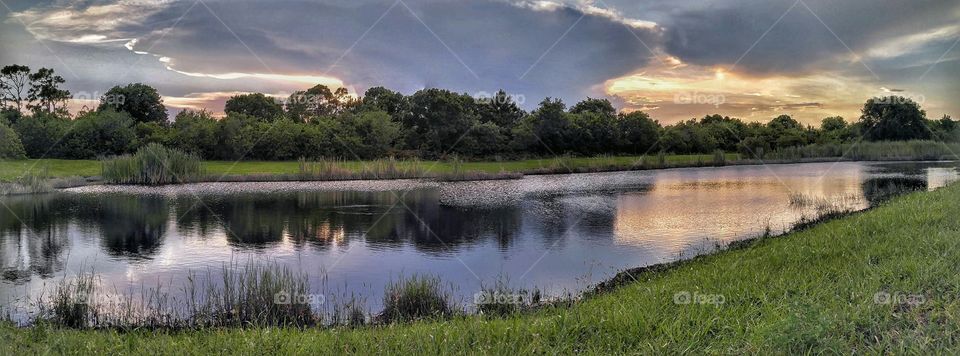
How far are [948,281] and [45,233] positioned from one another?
69.6 feet

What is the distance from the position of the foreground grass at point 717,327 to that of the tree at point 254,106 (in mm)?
66005

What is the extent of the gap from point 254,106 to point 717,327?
2777 inches

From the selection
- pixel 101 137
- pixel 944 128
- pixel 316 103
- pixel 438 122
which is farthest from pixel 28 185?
pixel 944 128

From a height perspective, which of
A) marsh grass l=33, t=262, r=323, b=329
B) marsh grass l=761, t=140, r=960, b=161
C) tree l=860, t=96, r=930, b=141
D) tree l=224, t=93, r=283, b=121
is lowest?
marsh grass l=33, t=262, r=323, b=329

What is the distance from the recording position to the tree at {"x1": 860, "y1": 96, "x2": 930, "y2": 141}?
69.7m

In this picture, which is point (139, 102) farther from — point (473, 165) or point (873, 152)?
point (873, 152)

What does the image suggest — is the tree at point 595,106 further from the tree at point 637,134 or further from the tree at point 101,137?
the tree at point 101,137

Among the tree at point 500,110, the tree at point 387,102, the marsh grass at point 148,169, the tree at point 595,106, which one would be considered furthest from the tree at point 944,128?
the marsh grass at point 148,169

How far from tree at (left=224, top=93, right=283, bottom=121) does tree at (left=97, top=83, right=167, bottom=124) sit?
557 inches

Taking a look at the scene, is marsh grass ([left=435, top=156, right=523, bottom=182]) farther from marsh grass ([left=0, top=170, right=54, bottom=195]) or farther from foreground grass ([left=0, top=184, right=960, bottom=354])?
foreground grass ([left=0, top=184, right=960, bottom=354])

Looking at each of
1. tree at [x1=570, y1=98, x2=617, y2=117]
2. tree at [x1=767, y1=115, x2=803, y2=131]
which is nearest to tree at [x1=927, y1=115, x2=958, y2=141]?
tree at [x1=767, y1=115, x2=803, y2=131]

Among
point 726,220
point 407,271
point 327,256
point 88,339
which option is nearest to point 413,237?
point 327,256

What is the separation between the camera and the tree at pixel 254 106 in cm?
6912

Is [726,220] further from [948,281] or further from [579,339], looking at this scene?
[579,339]
